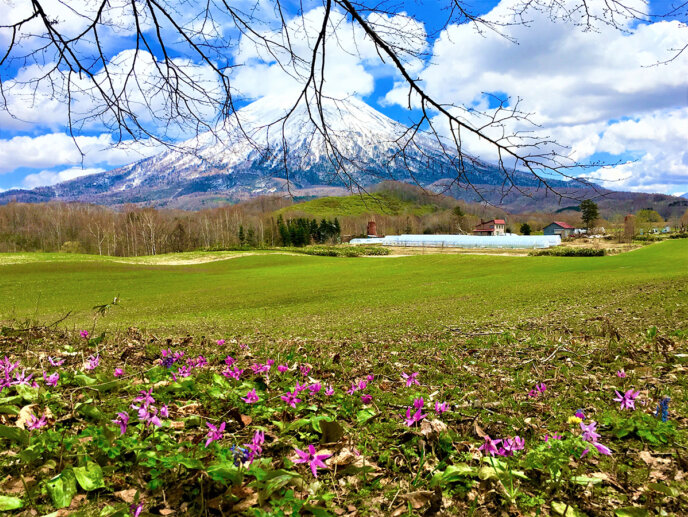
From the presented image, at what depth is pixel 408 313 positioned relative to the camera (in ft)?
53.4

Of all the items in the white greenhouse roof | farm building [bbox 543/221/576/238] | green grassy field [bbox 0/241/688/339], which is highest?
farm building [bbox 543/221/576/238]

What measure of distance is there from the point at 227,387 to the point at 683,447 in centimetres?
374

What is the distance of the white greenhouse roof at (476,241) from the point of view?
82.8 metres

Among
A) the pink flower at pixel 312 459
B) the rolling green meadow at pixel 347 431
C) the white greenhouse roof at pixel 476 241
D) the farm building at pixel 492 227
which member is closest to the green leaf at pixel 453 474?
the rolling green meadow at pixel 347 431

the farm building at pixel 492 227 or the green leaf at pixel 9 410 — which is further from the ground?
the farm building at pixel 492 227

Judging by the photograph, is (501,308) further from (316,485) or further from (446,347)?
(316,485)

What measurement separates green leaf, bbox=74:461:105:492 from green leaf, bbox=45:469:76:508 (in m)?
0.04

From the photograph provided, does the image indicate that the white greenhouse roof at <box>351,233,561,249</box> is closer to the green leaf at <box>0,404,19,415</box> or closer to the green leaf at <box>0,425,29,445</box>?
the green leaf at <box>0,404,19,415</box>

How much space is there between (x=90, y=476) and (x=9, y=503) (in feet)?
1.17

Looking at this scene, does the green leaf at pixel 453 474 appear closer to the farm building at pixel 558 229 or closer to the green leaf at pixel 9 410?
the green leaf at pixel 9 410

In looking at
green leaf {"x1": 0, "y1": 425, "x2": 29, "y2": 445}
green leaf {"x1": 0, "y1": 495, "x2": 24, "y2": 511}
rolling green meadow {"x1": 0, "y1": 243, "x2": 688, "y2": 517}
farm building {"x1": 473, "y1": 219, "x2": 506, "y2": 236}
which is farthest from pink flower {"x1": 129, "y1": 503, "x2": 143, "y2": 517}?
farm building {"x1": 473, "y1": 219, "x2": 506, "y2": 236}

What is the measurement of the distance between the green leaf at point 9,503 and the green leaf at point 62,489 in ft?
0.44

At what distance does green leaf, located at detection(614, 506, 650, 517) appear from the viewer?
198 cm

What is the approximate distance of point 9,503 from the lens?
78.4 inches
